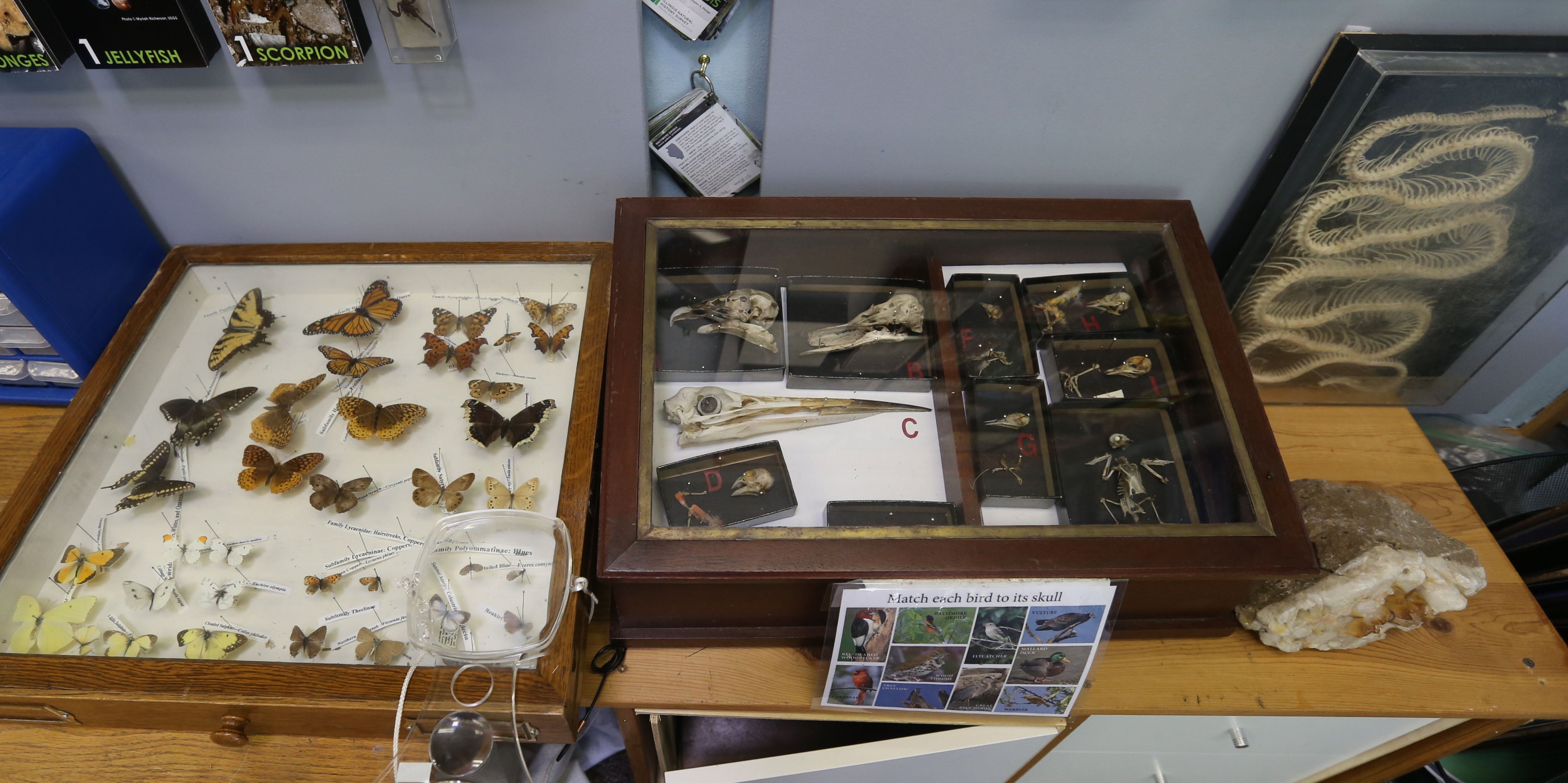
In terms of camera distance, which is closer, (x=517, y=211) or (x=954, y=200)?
(x=954, y=200)

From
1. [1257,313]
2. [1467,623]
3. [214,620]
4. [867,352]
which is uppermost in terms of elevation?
[214,620]

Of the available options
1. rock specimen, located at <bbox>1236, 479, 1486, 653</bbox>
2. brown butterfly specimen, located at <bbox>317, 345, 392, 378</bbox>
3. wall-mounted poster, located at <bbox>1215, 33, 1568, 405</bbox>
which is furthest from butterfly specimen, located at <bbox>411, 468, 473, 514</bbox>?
wall-mounted poster, located at <bbox>1215, 33, 1568, 405</bbox>

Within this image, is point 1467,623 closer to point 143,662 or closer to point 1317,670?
point 1317,670

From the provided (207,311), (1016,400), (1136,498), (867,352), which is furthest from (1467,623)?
(207,311)

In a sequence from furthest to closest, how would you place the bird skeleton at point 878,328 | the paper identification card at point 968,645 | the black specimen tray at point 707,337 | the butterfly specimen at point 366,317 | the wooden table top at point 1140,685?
the butterfly specimen at point 366,317 < the bird skeleton at point 878,328 < the black specimen tray at point 707,337 < the wooden table top at point 1140,685 < the paper identification card at point 968,645

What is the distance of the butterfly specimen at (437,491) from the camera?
4.28 ft

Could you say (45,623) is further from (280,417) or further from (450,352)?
(450,352)

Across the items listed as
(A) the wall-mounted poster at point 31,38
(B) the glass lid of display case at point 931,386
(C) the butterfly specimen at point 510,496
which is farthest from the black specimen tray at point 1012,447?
(A) the wall-mounted poster at point 31,38

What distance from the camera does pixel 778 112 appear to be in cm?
139

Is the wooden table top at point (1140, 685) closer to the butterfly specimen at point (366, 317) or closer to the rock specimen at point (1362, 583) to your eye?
the rock specimen at point (1362, 583)

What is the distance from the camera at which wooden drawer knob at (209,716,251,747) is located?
112cm

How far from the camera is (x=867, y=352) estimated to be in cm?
139

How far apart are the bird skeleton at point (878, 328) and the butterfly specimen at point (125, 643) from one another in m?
1.09

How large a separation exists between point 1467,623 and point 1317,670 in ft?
1.02
